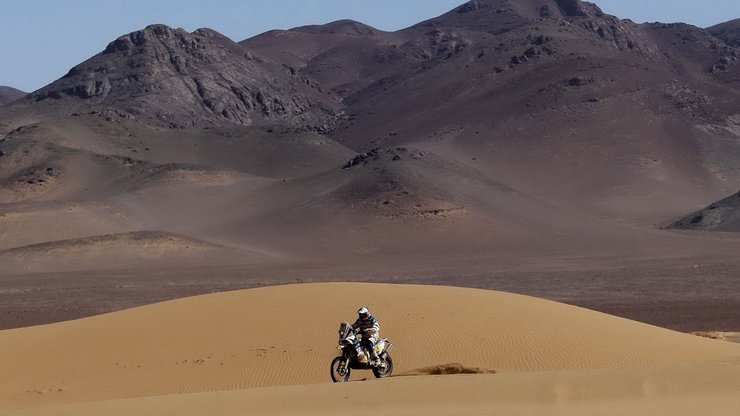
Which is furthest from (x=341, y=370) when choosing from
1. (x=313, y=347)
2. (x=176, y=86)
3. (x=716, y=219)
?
(x=176, y=86)

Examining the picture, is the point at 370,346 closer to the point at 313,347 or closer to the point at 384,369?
the point at 384,369

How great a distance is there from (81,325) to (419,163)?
227ft

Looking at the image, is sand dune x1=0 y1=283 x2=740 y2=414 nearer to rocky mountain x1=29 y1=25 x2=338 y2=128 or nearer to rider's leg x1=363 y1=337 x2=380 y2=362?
rider's leg x1=363 y1=337 x2=380 y2=362

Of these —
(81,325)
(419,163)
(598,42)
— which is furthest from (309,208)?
(598,42)

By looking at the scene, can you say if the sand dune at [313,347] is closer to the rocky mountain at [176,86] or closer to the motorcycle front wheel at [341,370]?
the motorcycle front wheel at [341,370]

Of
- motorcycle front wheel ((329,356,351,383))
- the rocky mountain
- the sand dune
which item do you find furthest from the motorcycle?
the rocky mountain

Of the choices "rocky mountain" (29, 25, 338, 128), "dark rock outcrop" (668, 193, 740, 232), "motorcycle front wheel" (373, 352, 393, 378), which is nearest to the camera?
"motorcycle front wheel" (373, 352, 393, 378)

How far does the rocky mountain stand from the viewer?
14950cm

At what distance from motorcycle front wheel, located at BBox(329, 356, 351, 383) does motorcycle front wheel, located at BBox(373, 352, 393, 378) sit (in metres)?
0.48

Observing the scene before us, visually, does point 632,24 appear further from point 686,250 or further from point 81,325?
point 81,325

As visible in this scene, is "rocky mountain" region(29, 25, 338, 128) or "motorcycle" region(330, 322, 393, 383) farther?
"rocky mountain" region(29, 25, 338, 128)

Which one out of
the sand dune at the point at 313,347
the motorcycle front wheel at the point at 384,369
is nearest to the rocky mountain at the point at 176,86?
the sand dune at the point at 313,347

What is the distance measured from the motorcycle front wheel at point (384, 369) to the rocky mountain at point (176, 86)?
12721cm

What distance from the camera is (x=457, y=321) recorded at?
21.6 m
